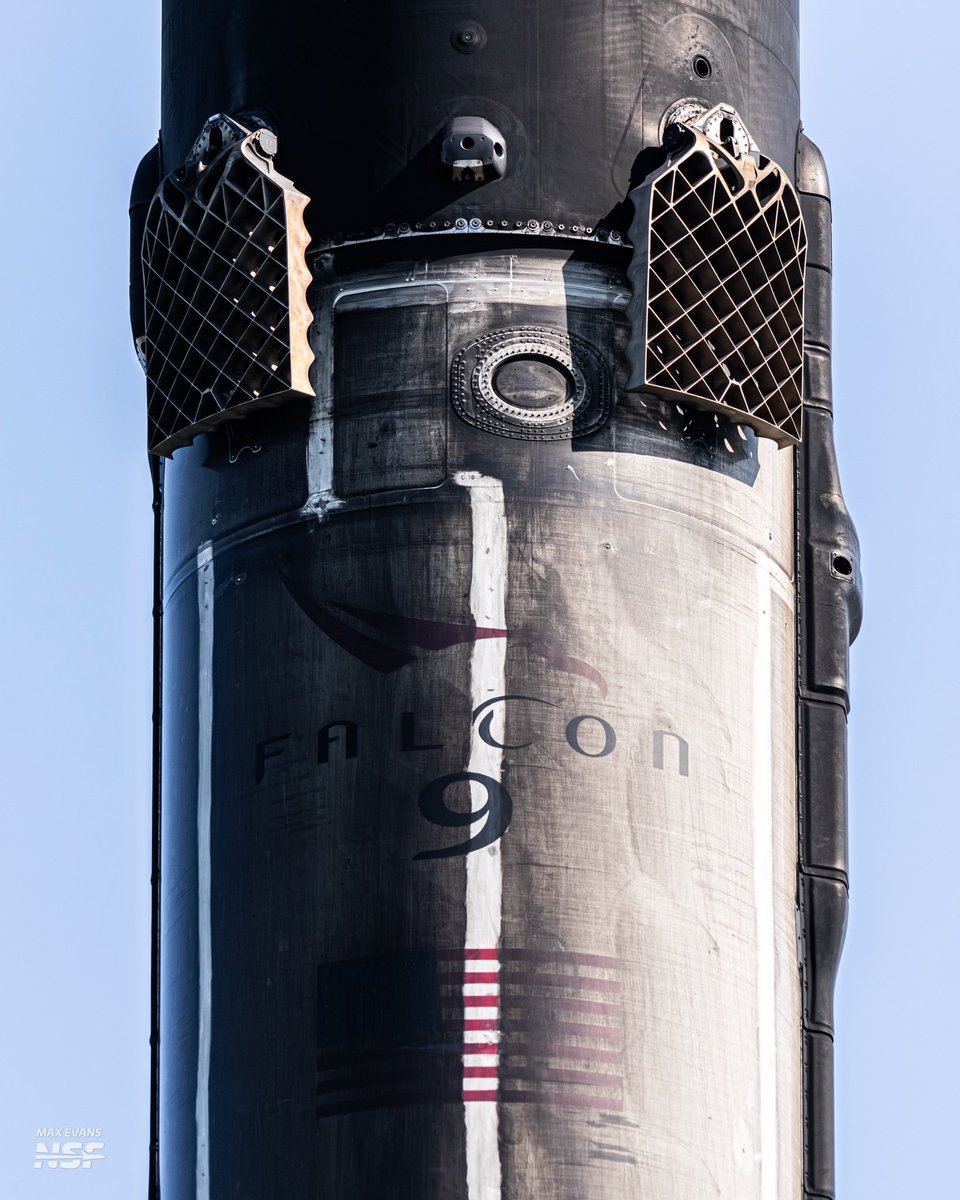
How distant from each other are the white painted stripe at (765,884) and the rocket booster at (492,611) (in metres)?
0.05

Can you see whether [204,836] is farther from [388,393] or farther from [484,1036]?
[388,393]

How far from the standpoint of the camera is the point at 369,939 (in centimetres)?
3472

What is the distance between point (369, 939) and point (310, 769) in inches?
73.5

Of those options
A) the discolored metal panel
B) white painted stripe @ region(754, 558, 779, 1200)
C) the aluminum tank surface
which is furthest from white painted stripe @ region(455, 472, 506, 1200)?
white painted stripe @ region(754, 558, 779, 1200)

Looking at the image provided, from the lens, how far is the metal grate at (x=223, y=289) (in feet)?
122

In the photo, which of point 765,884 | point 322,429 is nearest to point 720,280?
point 322,429

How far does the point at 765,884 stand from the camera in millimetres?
36219

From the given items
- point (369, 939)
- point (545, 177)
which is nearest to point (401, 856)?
point (369, 939)

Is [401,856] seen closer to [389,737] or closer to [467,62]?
[389,737]

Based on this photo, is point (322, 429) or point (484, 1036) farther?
point (322, 429)

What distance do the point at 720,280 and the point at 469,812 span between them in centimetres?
640

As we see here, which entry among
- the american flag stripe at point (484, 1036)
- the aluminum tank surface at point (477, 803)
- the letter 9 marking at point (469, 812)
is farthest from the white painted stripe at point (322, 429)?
the american flag stripe at point (484, 1036)

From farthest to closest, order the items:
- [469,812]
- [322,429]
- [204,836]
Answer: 1. [322,429]
2. [204,836]
3. [469,812]

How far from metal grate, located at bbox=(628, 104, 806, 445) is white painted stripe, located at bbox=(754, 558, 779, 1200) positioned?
192 centimetres
